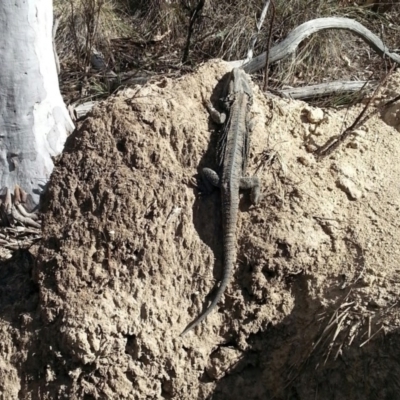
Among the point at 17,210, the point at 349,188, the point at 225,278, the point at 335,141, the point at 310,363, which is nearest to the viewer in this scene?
the point at 310,363

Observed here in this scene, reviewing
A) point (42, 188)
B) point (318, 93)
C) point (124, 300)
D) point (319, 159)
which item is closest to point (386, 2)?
point (318, 93)

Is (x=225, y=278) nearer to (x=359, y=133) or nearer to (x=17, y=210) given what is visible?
(x=359, y=133)

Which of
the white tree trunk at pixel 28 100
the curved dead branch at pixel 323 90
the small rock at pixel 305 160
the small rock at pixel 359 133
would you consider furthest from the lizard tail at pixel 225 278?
the curved dead branch at pixel 323 90

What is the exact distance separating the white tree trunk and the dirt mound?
0.61 metres

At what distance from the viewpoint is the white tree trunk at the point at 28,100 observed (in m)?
4.85

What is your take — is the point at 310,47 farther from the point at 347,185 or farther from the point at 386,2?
the point at 347,185

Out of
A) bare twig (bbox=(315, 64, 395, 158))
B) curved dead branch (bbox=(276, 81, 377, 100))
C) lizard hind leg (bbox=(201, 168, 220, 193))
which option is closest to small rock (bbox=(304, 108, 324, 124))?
bare twig (bbox=(315, 64, 395, 158))

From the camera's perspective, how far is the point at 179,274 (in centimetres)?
436

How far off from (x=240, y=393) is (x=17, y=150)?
2.43m

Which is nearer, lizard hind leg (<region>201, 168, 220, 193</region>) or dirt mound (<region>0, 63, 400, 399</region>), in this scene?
dirt mound (<region>0, 63, 400, 399</region>)

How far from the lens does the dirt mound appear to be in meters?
4.22

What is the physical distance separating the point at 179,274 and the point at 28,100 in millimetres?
1794

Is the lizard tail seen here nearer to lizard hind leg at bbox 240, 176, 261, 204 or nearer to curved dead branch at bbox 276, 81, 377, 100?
lizard hind leg at bbox 240, 176, 261, 204

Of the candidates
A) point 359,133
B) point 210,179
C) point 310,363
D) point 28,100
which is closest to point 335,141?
point 359,133
